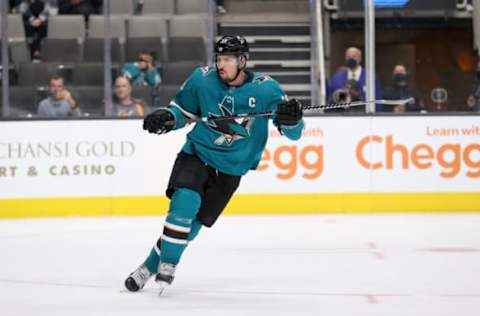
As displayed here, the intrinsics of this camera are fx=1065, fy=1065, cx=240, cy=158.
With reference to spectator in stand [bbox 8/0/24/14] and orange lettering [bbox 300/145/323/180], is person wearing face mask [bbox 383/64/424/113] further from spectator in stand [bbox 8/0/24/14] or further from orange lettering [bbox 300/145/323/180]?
spectator in stand [bbox 8/0/24/14]

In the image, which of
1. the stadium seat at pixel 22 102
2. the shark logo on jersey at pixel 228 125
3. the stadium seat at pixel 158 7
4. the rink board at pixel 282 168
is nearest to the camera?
the shark logo on jersey at pixel 228 125

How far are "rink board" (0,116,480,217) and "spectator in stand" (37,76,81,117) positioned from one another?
0.41ft

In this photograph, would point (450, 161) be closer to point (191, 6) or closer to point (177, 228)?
point (191, 6)

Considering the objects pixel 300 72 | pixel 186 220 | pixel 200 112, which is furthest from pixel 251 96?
pixel 300 72

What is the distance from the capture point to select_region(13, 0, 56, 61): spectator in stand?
9.27 meters

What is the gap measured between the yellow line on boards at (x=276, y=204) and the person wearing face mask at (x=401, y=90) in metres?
0.77

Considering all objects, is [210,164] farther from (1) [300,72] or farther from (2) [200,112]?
(1) [300,72]

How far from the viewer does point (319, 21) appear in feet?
31.9

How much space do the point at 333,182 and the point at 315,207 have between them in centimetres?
26

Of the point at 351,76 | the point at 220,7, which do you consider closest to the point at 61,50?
the point at 220,7

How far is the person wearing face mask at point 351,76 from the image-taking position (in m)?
9.23

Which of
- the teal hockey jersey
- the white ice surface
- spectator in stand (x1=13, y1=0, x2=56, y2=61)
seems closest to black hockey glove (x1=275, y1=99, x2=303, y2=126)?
the teal hockey jersey

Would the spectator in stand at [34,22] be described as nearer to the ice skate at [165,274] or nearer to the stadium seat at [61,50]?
the stadium seat at [61,50]

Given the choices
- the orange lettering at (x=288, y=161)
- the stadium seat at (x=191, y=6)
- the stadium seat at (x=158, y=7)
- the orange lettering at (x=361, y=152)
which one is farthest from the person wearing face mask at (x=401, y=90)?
the stadium seat at (x=158, y=7)
